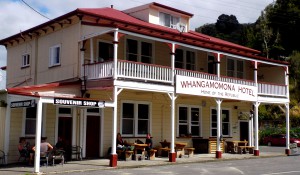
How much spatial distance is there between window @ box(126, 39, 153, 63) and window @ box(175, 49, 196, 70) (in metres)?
2.22

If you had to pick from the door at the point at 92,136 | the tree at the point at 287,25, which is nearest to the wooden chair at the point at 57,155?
the door at the point at 92,136

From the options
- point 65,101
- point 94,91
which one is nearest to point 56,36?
point 94,91

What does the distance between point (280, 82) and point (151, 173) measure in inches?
642

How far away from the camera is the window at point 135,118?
76.5ft

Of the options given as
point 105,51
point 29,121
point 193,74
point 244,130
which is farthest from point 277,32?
point 29,121

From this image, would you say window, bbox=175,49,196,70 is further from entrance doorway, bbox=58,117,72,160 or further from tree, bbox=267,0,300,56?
tree, bbox=267,0,300,56

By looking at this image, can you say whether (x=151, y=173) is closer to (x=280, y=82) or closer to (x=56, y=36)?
(x=56, y=36)

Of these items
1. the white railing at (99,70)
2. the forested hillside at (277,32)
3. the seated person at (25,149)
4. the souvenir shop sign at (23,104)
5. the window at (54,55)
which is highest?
the forested hillside at (277,32)

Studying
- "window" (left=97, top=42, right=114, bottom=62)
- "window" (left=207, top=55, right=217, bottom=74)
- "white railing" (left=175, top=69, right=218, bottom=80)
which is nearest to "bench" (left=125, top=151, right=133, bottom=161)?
"white railing" (left=175, top=69, right=218, bottom=80)

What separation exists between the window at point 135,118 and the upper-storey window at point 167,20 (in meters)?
6.69

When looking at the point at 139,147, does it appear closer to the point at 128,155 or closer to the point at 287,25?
the point at 128,155

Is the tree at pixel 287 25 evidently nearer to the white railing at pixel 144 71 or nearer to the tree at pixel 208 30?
the tree at pixel 208 30

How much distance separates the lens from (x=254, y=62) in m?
26.2

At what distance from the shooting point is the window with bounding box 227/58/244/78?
2931 cm
